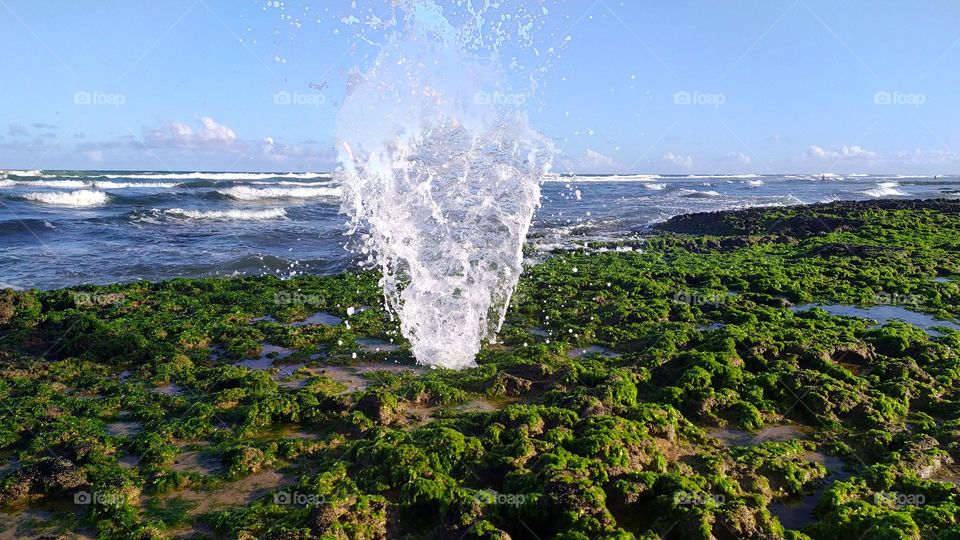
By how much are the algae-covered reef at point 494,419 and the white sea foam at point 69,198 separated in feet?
89.1

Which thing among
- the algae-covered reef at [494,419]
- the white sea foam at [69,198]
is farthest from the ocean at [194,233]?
the algae-covered reef at [494,419]

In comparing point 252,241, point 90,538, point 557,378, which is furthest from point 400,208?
point 252,241

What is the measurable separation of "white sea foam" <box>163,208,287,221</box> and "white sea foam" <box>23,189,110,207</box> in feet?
27.9

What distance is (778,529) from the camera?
4.50m

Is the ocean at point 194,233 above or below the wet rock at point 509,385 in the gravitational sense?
above

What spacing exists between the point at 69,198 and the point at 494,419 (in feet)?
126

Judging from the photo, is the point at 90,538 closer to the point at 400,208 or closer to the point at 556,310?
the point at 400,208

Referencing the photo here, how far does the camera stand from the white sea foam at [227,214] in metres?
29.4

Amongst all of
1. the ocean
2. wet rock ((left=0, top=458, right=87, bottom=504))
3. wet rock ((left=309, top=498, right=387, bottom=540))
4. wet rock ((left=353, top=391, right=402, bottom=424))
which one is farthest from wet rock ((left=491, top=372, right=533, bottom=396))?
the ocean

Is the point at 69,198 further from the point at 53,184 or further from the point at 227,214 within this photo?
the point at 53,184

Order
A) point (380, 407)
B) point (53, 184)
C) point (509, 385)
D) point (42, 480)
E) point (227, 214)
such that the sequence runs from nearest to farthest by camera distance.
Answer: point (42, 480), point (380, 407), point (509, 385), point (227, 214), point (53, 184)

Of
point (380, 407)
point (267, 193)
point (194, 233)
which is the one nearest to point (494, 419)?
point (380, 407)

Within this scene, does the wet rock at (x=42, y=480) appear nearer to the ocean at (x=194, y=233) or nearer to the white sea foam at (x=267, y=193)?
the ocean at (x=194, y=233)

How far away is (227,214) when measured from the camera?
101 feet
